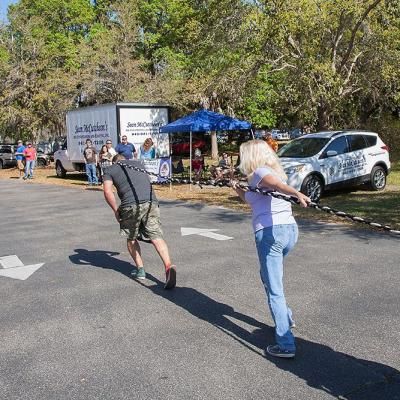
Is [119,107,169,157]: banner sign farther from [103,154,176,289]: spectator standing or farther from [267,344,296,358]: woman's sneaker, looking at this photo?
[267,344,296,358]: woman's sneaker

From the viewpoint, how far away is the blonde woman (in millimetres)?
4082

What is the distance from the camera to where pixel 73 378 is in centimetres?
396

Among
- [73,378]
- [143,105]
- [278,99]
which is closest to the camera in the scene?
[73,378]

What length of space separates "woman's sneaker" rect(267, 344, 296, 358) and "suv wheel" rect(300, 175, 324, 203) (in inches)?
349

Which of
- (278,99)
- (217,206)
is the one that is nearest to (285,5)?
(278,99)

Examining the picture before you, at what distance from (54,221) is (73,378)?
8130mm

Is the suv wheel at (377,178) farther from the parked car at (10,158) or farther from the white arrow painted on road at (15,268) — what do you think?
the parked car at (10,158)

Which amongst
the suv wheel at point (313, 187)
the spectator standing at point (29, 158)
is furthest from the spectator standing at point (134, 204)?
the spectator standing at point (29, 158)

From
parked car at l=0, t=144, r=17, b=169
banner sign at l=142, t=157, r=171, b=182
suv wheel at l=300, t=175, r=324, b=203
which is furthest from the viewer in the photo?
parked car at l=0, t=144, r=17, b=169

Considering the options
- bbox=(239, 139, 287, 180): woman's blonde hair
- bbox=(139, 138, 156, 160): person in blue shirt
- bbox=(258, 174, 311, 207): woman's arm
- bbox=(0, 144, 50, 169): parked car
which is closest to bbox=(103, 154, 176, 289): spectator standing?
bbox=(239, 139, 287, 180): woman's blonde hair

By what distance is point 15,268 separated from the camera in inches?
296

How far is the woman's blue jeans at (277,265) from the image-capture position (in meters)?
4.08

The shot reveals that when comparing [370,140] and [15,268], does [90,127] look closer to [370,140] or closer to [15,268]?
[370,140]

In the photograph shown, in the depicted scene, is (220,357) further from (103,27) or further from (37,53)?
(103,27)
